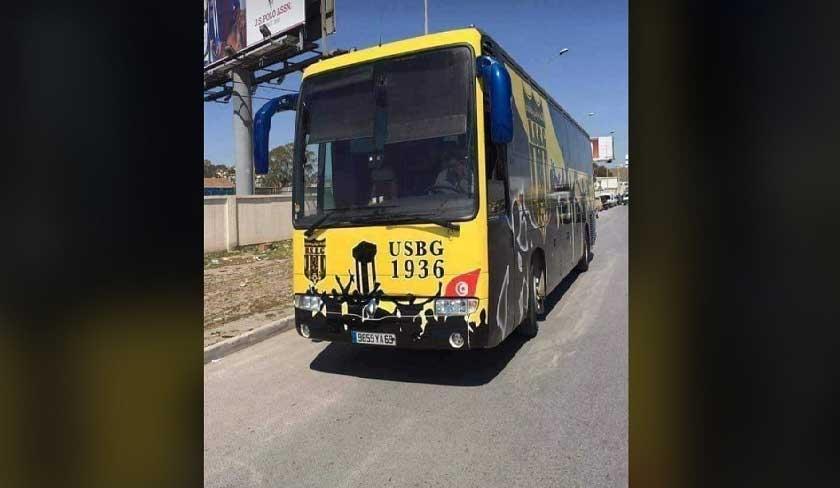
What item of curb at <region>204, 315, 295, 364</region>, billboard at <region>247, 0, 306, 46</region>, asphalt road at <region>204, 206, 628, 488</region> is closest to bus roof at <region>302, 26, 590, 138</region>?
asphalt road at <region>204, 206, 628, 488</region>

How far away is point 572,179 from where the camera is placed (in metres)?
9.45

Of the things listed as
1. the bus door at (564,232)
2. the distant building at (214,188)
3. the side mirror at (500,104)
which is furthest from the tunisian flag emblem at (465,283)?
the bus door at (564,232)

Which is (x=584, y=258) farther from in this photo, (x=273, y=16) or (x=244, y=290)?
(x=273, y=16)

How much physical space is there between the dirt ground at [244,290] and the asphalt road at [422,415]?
3.25 feet

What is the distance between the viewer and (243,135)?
1769 centimetres

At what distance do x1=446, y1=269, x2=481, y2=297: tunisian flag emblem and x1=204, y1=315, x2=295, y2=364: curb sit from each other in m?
2.85

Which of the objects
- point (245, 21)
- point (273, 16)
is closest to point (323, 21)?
point (273, 16)

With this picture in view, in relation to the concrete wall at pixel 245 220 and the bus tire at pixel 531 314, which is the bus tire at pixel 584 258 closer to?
the bus tire at pixel 531 314

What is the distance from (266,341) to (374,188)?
2.80 m

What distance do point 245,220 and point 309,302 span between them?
1030 centimetres
